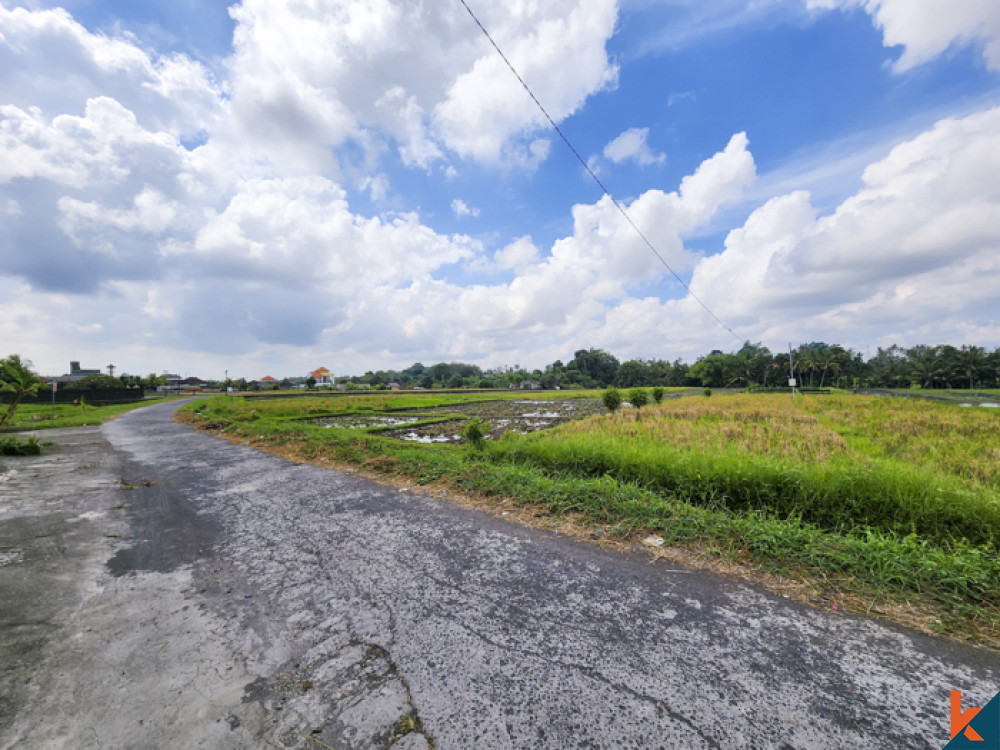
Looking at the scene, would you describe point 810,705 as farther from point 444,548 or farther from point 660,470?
point 660,470

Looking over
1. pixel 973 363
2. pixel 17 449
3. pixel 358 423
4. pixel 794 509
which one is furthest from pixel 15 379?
pixel 973 363

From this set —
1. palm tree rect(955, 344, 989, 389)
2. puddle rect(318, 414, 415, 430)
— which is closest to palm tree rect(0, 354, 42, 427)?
puddle rect(318, 414, 415, 430)

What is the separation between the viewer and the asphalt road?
57.6 inches

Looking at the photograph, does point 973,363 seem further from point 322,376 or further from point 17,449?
point 322,376

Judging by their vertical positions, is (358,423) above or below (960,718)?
below

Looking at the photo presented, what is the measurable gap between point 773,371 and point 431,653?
7717cm

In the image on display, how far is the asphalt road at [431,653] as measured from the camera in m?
1.46

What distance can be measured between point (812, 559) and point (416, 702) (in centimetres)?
289

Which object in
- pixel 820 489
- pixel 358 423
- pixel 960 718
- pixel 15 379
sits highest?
pixel 15 379

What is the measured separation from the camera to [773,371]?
6288 centimetres

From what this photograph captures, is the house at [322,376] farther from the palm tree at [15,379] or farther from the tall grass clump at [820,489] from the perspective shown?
the tall grass clump at [820,489]

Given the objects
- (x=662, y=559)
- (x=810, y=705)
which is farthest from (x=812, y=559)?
(x=810, y=705)

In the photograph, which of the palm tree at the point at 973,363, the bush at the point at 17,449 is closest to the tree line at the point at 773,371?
the palm tree at the point at 973,363

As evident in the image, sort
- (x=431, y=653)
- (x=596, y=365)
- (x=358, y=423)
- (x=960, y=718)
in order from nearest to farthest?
(x=960, y=718)
(x=431, y=653)
(x=358, y=423)
(x=596, y=365)
